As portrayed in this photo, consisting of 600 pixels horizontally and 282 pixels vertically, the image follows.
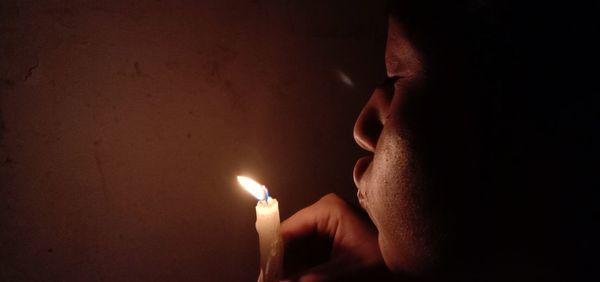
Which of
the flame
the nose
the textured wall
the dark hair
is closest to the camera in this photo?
the dark hair

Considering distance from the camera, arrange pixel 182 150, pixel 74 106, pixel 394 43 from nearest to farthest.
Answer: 1. pixel 394 43
2. pixel 74 106
3. pixel 182 150

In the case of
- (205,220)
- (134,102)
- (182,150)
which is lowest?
(205,220)

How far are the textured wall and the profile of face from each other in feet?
1.68

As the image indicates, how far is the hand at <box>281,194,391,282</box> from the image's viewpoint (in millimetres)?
809

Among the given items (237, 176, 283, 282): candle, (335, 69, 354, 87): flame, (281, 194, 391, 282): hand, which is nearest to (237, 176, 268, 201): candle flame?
(237, 176, 283, 282): candle

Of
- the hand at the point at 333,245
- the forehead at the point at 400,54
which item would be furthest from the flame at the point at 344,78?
the forehead at the point at 400,54

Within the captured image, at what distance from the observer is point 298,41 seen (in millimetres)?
1184

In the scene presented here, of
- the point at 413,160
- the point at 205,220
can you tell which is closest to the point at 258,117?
the point at 205,220

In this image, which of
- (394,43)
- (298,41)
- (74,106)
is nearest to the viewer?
(394,43)

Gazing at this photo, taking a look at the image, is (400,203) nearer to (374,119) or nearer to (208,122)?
(374,119)

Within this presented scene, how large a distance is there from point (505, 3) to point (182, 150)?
845 mm

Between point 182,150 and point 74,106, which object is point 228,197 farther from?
point 74,106

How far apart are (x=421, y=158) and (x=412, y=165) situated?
20mm

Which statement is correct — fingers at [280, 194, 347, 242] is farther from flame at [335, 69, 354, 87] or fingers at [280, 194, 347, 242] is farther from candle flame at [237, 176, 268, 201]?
flame at [335, 69, 354, 87]
